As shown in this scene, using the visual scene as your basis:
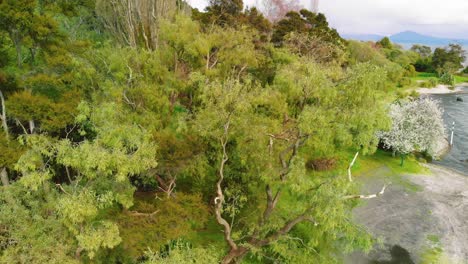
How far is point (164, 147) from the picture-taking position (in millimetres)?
12805

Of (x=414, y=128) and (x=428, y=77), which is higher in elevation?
(x=428, y=77)

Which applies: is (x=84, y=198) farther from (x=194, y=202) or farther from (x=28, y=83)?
(x=28, y=83)

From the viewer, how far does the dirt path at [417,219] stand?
15.0 meters

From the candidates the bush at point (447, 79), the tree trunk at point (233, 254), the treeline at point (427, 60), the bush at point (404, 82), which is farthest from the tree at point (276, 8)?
the tree trunk at point (233, 254)

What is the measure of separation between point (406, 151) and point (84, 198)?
22378 millimetres

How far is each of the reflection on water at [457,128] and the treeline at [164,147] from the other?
18433 millimetres

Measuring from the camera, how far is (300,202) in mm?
11945

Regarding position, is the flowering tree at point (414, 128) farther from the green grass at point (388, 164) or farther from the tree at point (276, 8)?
the tree at point (276, 8)

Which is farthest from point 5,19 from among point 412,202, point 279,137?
point 412,202

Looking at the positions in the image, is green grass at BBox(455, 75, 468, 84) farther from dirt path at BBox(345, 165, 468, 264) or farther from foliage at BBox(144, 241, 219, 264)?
foliage at BBox(144, 241, 219, 264)

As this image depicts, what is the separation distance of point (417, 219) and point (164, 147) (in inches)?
550

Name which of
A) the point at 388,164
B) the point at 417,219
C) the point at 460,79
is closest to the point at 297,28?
the point at 388,164

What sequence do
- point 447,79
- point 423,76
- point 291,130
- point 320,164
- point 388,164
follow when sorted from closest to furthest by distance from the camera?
point 291,130, point 320,164, point 388,164, point 447,79, point 423,76

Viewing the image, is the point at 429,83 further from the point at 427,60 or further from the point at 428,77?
the point at 427,60
